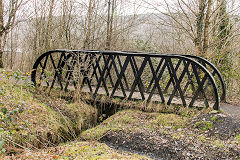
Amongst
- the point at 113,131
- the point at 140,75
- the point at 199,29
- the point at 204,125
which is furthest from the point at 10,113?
the point at 199,29

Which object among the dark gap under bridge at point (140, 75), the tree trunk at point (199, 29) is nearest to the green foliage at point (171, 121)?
the dark gap under bridge at point (140, 75)

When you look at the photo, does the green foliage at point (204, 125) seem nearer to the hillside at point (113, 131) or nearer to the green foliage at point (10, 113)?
the hillside at point (113, 131)

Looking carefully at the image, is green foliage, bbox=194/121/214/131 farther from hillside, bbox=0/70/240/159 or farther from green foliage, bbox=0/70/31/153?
green foliage, bbox=0/70/31/153

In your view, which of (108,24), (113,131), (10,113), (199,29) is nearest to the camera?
(10,113)

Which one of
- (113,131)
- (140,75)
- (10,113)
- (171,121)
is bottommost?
(113,131)

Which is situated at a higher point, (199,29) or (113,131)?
(199,29)

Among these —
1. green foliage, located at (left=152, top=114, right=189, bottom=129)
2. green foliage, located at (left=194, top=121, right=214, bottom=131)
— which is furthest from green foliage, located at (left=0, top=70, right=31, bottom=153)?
green foliage, located at (left=194, top=121, right=214, bottom=131)

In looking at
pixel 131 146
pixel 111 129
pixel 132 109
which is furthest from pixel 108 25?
pixel 131 146

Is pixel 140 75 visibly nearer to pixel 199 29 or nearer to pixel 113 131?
pixel 113 131

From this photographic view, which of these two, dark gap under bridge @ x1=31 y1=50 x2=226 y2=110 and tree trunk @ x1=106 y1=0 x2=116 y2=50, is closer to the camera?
dark gap under bridge @ x1=31 y1=50 x2=226 y2=110

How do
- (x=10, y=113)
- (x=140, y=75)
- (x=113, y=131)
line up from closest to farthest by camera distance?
(x=10, y=113) → (x=113, y=131) → (x=140, y=75)

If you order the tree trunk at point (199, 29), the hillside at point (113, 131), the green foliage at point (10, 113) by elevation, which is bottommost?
the hillside at point (113, 131)

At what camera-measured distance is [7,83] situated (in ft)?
19.0

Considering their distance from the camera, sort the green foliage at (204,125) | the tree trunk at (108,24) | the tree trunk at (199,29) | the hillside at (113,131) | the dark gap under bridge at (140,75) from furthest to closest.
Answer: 1. the tree trunk at (108,24)
2. the tree trunk at (199,29)
3. the dark gap under bridge at (140,75)
4. the green foliage at (204,125)
5. the hillside at (113,131)
